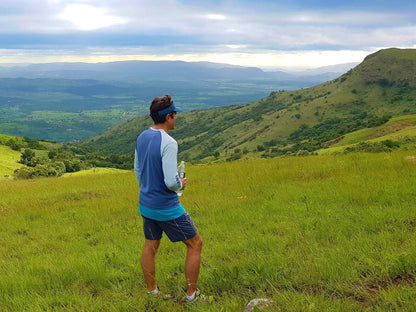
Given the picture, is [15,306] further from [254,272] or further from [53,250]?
[254,272]

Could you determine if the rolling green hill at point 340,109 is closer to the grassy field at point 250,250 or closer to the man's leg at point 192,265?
the grassy field at point 250,250

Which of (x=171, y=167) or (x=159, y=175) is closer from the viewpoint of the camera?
→ (x=171, y=167)

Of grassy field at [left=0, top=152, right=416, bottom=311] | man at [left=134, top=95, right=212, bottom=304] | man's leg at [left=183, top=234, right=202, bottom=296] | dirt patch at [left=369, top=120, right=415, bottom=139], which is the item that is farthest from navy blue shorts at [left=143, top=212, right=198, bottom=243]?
dirt patch at [left=369, top=120, right=415, bottom=139]

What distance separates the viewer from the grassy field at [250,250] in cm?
394

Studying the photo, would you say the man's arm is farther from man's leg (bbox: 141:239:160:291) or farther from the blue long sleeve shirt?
man's leg (bbox: 141:239:160:291)

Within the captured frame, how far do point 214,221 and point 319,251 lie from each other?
277 centimetres

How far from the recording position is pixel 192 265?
3.92 meters

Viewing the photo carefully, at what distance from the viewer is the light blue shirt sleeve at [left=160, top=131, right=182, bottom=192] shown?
11.9 ft

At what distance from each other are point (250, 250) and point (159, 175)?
2.45 metres

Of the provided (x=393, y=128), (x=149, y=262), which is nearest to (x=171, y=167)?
(x=149, y=262)

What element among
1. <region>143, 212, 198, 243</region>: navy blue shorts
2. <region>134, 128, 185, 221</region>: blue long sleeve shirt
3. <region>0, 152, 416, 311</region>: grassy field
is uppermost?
<region>134, 128, 185, 221</region>: blue long sleeve shirt

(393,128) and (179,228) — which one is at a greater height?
(179,228)

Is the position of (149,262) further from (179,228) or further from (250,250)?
(250,250)

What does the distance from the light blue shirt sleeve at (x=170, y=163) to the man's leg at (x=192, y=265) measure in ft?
2.54
